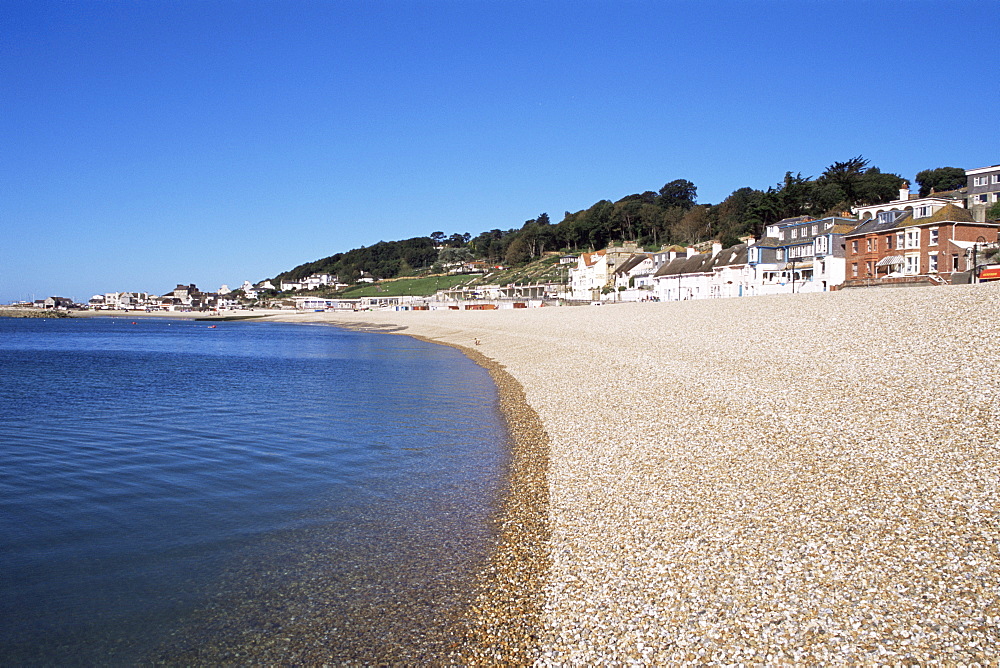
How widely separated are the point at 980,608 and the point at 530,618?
3.29 meters

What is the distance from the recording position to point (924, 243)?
133 feet

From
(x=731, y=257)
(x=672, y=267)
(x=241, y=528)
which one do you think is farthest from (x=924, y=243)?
(x=241, y=528)

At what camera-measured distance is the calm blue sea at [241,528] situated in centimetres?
541

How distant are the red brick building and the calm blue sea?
33.8 meters

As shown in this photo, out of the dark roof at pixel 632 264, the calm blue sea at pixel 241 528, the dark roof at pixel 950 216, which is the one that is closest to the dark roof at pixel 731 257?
the dark roof at pixel 950 216

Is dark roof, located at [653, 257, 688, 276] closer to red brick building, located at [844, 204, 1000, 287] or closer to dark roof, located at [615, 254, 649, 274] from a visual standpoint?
dark roof, located at [615, 254, 649, 274]

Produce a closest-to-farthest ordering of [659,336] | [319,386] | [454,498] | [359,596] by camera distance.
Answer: [359,596] → [454,498] → [319,386] → [659,336]

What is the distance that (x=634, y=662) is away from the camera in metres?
4.44

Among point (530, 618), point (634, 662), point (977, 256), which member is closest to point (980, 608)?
point (634, 662)

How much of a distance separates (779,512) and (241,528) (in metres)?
6.18

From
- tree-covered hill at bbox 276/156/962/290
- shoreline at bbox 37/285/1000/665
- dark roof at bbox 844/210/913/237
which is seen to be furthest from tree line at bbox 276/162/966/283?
shoreline at bbox 37/285/1000/665

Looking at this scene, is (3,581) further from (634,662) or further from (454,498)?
(634,662)

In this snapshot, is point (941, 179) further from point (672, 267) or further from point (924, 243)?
point (924, 243)

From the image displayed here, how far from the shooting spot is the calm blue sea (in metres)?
5.41
